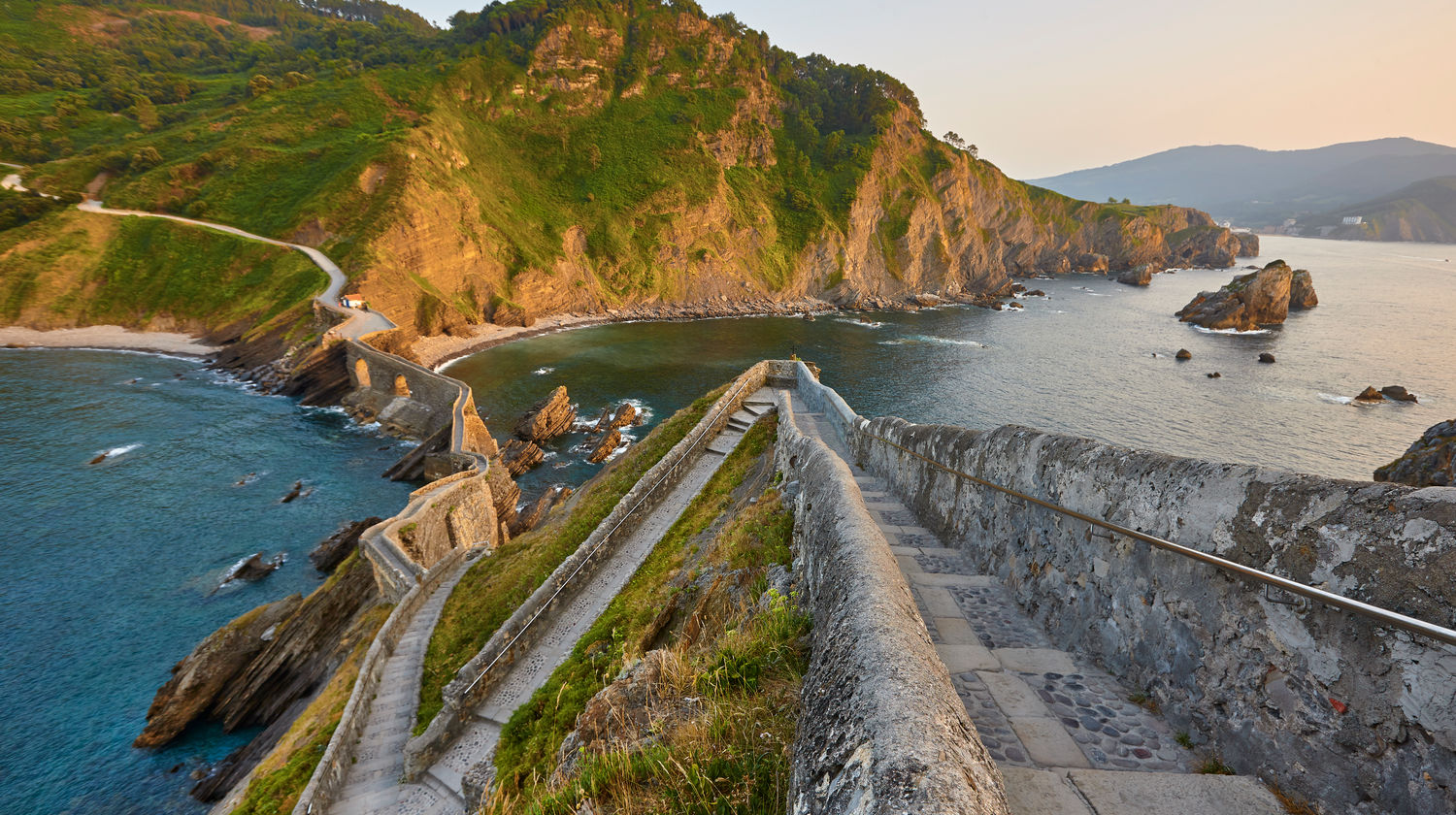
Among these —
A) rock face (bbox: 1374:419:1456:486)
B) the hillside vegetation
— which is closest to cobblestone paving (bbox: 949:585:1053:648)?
rock face (bbox: 1374:419:1456:486)

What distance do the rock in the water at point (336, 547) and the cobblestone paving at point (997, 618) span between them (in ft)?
96.7

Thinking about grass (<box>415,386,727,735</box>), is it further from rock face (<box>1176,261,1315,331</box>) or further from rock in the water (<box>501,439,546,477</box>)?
rock face (<box>1176,261,1315,331</box>)

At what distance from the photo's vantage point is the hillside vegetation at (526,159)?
217 ft

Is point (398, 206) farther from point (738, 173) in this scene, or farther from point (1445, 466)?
point (1445, 466)

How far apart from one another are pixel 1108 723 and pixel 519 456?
126 feet

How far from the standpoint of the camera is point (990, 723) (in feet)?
13.3

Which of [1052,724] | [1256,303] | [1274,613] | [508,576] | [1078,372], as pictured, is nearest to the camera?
[1274,613]

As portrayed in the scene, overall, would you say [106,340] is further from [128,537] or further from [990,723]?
[990,723]

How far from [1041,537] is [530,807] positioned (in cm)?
613

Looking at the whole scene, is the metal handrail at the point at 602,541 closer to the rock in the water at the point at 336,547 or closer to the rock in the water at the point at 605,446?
the rock in the water at the point at 336,547

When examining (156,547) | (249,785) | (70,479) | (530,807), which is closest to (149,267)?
(70,479)

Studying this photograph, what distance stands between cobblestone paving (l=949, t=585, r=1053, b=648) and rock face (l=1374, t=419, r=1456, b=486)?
24.0m

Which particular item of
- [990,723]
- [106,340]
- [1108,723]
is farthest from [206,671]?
[106,340]

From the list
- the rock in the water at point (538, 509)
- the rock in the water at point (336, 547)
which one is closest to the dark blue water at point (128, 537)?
the rock in the water at point (336, 547)
